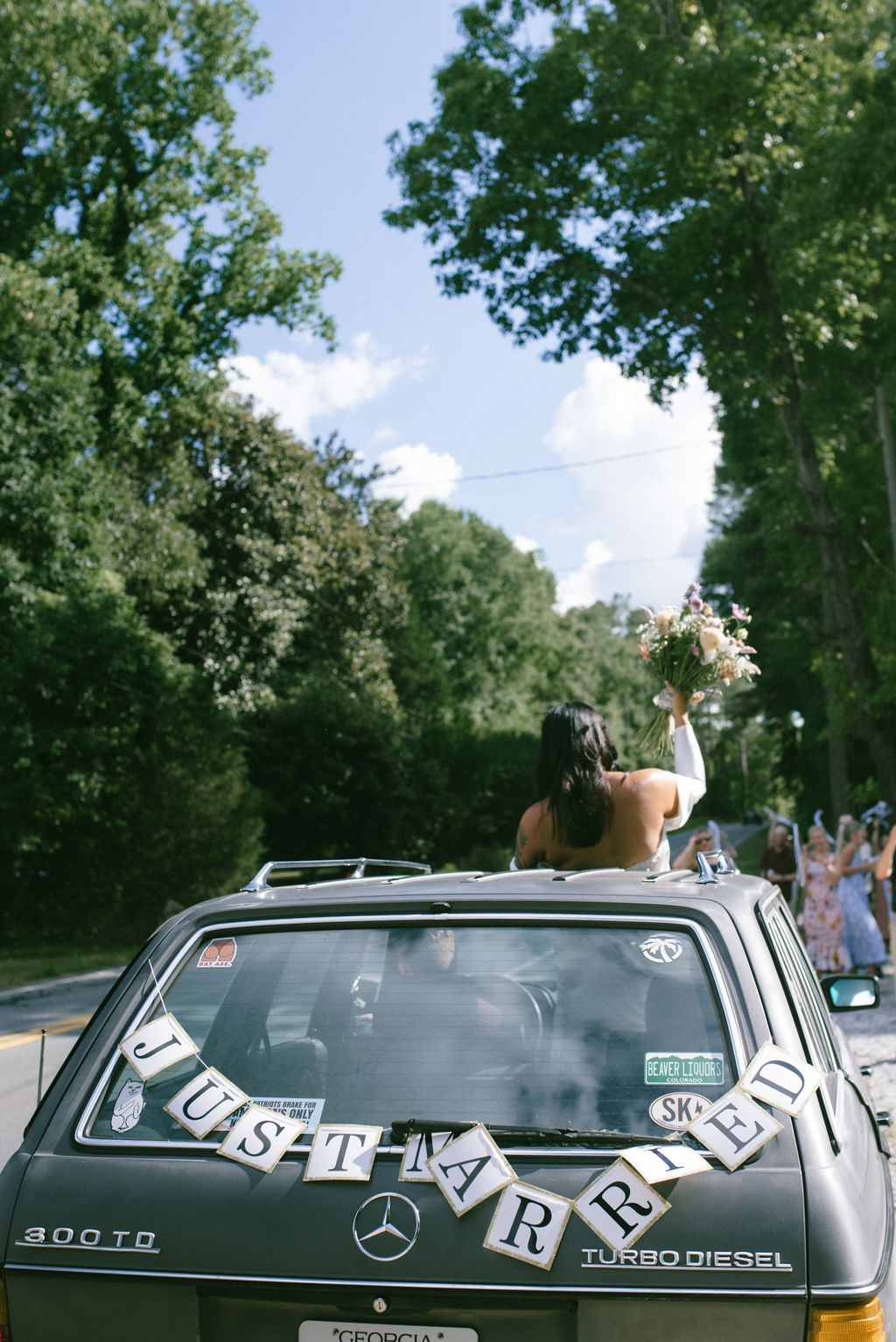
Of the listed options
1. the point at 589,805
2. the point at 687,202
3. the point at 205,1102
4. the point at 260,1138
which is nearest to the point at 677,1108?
the point at 260,1138

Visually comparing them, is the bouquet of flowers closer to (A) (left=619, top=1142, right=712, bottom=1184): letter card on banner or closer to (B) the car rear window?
(B) the car rear window

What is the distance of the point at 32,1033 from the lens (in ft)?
35.8

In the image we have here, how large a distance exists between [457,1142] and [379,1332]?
33cm

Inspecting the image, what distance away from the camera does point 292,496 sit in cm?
3122

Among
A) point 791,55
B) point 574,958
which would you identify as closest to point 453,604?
point 791,55

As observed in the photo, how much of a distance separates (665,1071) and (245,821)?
21.6 m

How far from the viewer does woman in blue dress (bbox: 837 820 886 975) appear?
13.0 m

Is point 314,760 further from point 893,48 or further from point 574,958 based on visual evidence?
point 574,958

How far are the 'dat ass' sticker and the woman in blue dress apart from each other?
11160 mm

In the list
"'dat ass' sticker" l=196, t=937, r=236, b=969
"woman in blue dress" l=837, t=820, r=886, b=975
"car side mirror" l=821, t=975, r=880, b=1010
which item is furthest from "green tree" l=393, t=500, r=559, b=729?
"'dat ass' sticker" l=196, t=937, r=236, b=969

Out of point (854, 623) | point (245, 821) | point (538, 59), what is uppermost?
point (538, 59)

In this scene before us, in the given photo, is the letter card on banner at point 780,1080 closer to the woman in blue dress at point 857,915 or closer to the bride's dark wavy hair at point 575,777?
the bride's dark wavy hair at point 575,777

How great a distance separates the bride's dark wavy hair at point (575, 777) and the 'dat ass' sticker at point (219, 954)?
5.50 ft

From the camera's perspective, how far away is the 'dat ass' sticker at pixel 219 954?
279 centimetres
